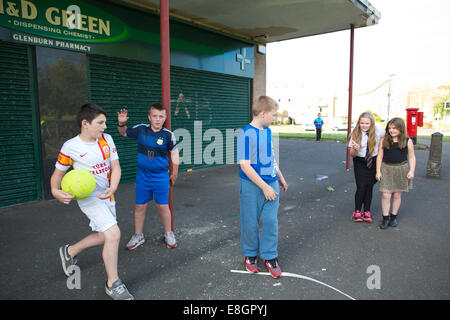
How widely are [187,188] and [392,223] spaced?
4.31 m

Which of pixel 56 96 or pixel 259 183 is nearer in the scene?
pixel 259 183

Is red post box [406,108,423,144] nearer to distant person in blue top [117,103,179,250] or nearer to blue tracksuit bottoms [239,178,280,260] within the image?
blue tracksuit bottoms [239,178,280,260]

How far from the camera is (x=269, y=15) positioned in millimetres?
8836

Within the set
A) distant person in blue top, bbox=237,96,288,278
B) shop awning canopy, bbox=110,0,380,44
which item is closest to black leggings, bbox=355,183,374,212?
distant person in blue top, bbox=237,96,288,278

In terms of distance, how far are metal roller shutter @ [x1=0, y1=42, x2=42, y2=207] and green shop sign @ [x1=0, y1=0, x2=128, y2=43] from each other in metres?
0.44

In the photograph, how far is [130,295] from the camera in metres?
2.83

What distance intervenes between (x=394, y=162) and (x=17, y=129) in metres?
6.38

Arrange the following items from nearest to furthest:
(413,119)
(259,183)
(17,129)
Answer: (259,183), (17,129), (413,119)

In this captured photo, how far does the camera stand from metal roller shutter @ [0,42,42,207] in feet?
18.5

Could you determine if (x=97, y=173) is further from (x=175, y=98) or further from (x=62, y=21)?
(x=175, y=98)

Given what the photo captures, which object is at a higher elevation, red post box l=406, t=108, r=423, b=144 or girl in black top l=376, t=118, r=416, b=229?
red post box l=406, t=108, r=423, b=144

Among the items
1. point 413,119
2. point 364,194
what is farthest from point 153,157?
point 413,119

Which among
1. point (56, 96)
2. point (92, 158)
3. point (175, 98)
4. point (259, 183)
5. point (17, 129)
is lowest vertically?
point (259, 183)
